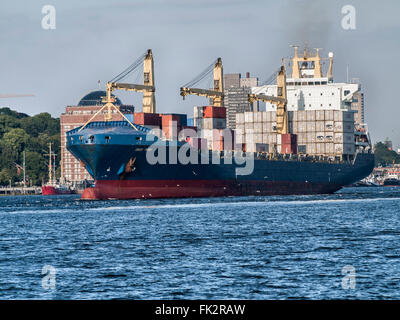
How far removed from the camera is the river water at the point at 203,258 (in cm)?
2717

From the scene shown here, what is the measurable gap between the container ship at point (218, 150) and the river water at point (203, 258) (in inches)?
1297

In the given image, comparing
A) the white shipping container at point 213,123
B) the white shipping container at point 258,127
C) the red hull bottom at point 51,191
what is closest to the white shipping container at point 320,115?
the white shipping container at point 258,127

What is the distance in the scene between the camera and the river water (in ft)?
89.1

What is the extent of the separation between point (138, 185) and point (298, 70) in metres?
63.6

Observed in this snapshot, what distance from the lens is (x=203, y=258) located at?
35.7 metres

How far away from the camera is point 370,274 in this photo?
30.0 m

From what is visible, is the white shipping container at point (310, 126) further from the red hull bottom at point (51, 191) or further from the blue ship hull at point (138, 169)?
the red hull bottom at point (51, 191)

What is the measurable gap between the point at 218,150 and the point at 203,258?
72004mm

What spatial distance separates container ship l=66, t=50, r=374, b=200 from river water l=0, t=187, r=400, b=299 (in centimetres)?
3293

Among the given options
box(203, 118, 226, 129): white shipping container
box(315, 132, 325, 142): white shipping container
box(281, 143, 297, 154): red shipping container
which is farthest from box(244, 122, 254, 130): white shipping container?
box(203, 118, 226, 129): white shipping container

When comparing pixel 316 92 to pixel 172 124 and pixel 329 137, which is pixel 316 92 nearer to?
pixel 329 137

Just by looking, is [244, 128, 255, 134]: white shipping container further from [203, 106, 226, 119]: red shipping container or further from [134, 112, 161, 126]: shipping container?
[134, 112, 161, 126]: shipping container
